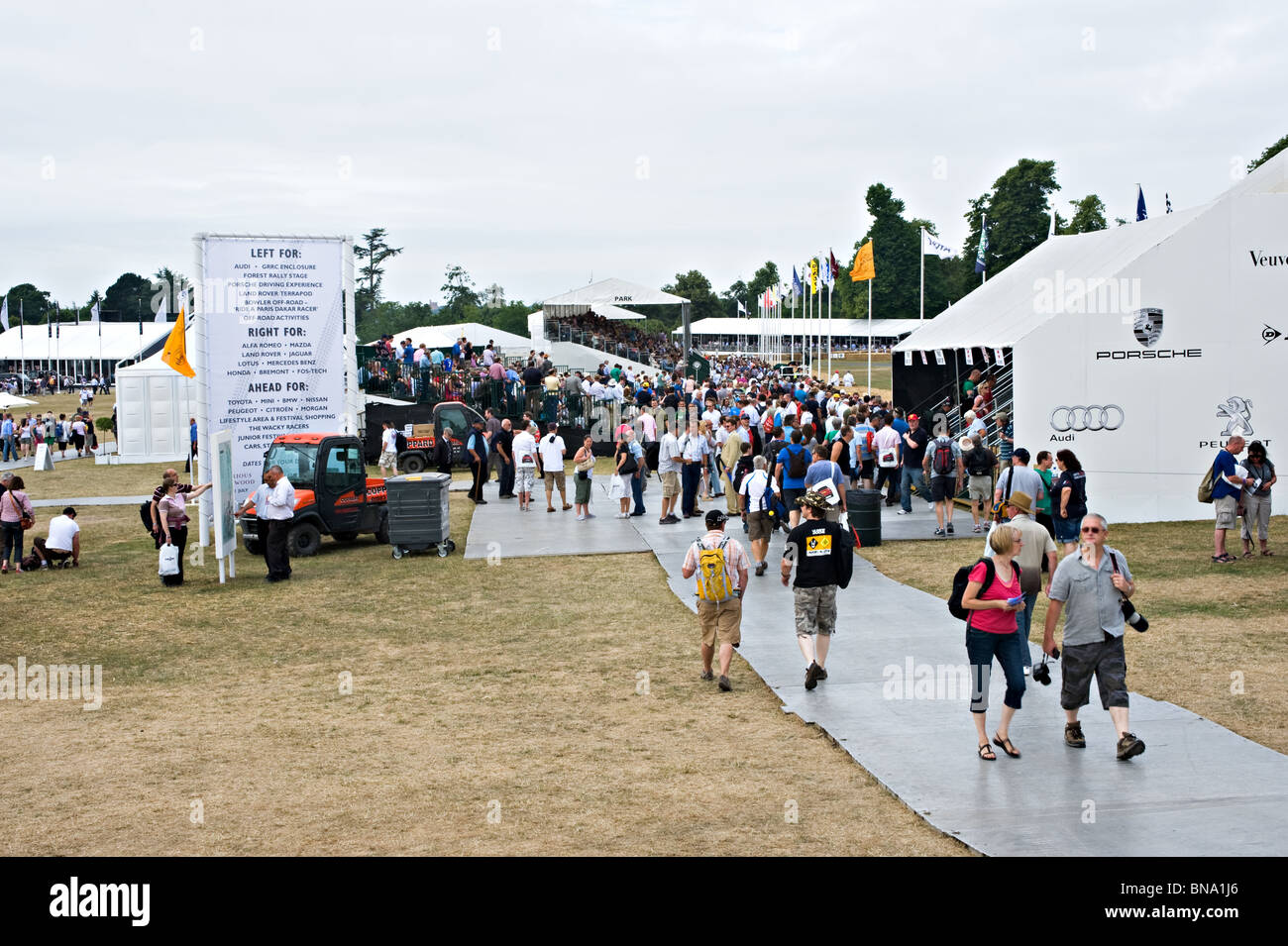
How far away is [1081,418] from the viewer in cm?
1920

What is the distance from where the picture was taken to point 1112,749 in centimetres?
810

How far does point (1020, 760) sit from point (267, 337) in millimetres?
14592

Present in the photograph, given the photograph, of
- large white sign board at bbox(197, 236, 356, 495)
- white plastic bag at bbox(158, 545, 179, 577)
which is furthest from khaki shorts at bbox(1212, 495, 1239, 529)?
white plastic bag at bbox(158, 545, 179, 577)

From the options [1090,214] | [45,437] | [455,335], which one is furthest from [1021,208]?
[45,437]

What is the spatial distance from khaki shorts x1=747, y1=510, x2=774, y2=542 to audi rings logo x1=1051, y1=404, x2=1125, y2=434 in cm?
639

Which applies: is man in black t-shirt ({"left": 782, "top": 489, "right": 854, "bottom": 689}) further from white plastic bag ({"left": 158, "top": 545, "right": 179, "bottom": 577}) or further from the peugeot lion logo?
the peugeot lion logo

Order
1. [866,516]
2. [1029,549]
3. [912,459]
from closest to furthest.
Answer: [1029,549], [866,516], [912,459]

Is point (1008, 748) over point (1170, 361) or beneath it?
beneath

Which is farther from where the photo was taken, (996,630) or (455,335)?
(455,335)

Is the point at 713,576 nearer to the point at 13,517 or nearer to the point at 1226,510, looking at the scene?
the point at 1226,510

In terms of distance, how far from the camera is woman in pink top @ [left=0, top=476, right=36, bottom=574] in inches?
715

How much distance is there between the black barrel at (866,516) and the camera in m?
17.8

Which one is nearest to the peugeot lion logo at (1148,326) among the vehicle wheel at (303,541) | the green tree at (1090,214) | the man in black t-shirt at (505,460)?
the man in black t-shirt at (505,460)
